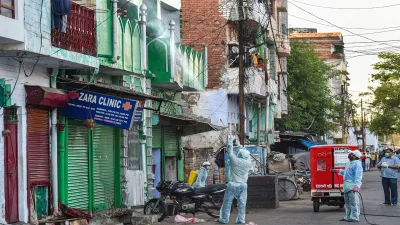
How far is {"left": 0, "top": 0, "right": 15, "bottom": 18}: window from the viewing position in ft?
49.4

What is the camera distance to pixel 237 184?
19891 mm

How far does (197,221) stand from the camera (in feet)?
68.2

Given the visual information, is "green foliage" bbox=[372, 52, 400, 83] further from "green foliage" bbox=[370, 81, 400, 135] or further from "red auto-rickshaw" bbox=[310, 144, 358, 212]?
"red auto-rickshaw" bbox=[310, 144, 358, 212]

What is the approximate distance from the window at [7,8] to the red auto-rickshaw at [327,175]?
11.6 metres

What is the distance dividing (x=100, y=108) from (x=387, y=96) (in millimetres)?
57020

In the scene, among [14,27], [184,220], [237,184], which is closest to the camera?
[14,27]

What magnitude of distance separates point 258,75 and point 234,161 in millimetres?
19223

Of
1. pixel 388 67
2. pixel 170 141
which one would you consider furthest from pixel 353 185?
pixel 388 67

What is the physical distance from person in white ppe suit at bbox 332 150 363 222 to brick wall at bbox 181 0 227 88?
17136 mm

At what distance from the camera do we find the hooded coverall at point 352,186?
20250 mm

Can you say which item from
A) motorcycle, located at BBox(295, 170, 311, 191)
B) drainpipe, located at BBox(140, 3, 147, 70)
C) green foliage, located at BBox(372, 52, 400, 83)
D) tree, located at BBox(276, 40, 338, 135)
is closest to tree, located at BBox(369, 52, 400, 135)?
green foliage, located at BBox(372, 52, 400, 83)

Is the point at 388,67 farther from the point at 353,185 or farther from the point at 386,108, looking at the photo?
the point at 353,185

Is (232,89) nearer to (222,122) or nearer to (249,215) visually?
(222,122)

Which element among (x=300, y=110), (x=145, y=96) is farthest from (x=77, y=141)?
(x=300, y=110)
